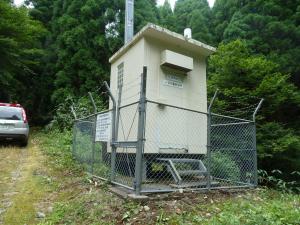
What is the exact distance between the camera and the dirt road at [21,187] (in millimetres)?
4691

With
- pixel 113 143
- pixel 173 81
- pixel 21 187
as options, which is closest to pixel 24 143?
pixel 21 187

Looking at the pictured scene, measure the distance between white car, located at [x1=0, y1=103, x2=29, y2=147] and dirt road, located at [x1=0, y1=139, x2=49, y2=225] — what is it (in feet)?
2.87

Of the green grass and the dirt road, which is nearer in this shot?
the green grass

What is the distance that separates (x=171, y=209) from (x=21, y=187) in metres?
3.17

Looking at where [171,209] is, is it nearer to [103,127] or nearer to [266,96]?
[103,127]

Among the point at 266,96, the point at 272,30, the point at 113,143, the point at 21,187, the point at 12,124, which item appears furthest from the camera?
the point at 272,30

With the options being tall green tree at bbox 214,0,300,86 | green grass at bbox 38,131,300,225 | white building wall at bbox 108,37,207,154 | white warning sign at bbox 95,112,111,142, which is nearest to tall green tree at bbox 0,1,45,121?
tall green tree at bbox 214,0,300,86

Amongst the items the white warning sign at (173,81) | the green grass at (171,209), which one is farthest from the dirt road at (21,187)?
the white warning sign at (173,81)

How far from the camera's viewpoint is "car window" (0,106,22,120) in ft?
35.0

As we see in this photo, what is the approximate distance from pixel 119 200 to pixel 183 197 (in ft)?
3.41

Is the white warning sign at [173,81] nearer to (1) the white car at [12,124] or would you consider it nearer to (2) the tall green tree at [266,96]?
(2) the tall green tree at [266,96]

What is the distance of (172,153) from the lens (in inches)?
267

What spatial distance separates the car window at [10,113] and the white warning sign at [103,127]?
17.7 ft

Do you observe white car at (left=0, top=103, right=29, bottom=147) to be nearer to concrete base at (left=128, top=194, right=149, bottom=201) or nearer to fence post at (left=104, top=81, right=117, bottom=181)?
fence post at (left=104, top=81, right=117, bottom=181)
